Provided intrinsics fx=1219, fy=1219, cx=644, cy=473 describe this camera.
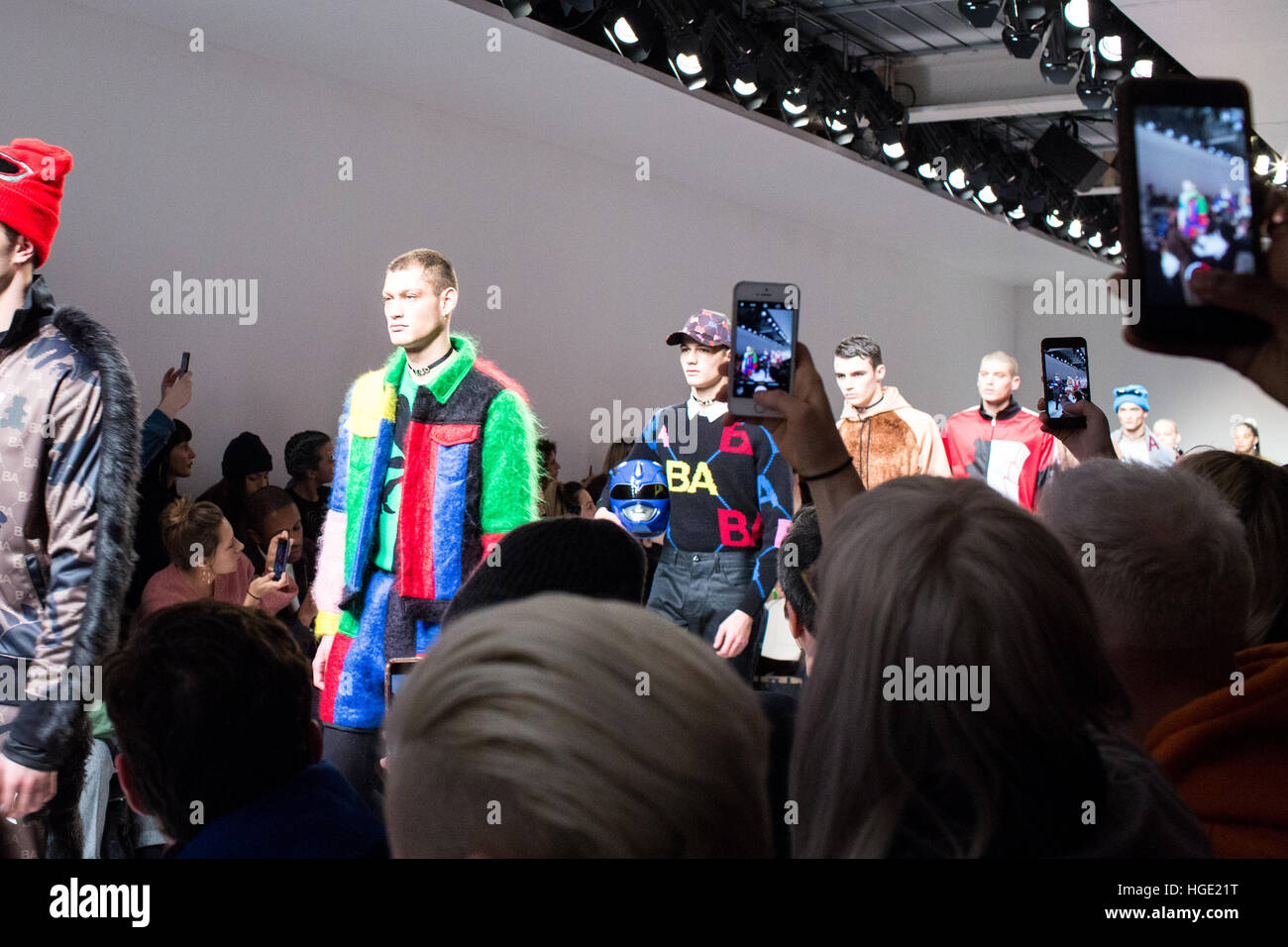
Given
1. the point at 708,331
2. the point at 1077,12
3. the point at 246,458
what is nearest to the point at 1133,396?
the point at 1077,12

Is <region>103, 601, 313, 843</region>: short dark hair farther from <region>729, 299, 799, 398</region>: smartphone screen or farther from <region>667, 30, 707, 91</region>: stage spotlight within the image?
<region>667, 30, 707, 91</region>: stage spotlight

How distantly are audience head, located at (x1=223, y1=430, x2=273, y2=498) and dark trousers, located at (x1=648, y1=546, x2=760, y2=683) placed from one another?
7.14 ft

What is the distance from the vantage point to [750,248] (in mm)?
8789

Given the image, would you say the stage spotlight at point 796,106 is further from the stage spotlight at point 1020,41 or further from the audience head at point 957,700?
the audience head at point 957,700

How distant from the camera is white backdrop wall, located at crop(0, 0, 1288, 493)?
482 cm

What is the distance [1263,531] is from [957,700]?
2.92ft

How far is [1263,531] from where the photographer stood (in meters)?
1.57

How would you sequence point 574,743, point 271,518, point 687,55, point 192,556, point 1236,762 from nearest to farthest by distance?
1. point 574,743
2. point 1236,762
3. point 192,556
4. point 271,518
5. point 687,55

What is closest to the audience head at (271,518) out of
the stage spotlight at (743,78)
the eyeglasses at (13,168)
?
the eyeglasses at (13,168)

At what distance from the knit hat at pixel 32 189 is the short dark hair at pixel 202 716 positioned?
0.83 metres

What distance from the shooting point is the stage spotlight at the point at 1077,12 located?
5.28 meters

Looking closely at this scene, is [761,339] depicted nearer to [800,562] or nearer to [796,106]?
[800,562]
